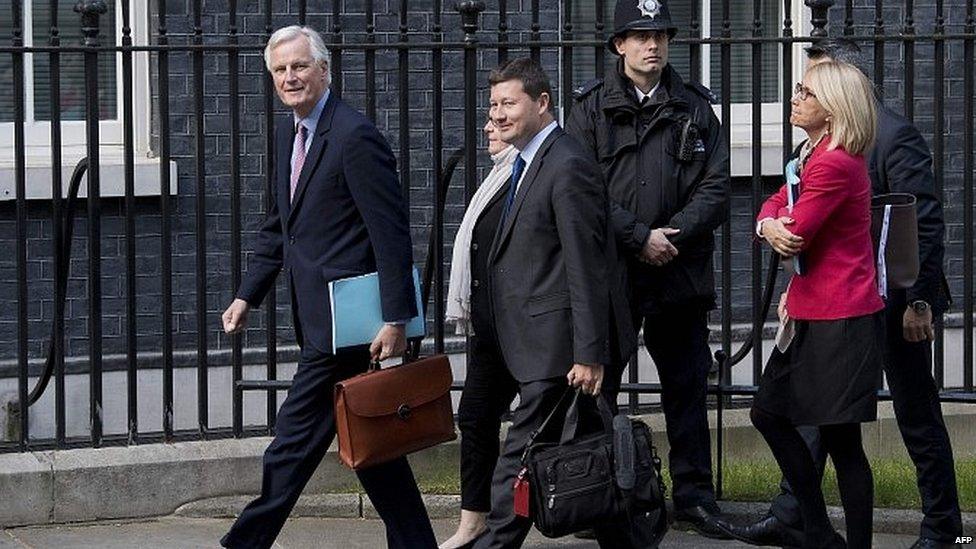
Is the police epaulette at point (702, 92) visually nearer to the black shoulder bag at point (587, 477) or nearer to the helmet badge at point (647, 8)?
the helmet badge at point (647, 8)

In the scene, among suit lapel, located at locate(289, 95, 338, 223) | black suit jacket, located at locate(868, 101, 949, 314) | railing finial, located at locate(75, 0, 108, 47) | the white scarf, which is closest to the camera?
suit lapel, located at locate(289, 95, 338, 223)

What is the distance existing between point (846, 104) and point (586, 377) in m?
1.17

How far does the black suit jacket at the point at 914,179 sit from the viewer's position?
671 cm

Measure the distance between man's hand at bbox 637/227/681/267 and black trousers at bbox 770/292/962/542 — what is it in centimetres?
76

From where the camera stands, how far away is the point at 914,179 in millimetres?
6699

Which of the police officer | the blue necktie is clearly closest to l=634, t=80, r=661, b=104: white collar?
the police officer

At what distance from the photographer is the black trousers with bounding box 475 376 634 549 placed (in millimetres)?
6191

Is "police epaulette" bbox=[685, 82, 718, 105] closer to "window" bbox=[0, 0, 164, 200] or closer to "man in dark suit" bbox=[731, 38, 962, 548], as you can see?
"man in dark suit" bbox=[731, 38, 962, 548]

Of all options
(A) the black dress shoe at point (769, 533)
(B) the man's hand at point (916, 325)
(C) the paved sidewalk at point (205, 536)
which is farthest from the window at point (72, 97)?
(B) the man's hand at point (916, 325)

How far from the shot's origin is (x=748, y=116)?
968 cm

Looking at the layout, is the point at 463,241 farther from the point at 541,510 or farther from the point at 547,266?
the point at 541,510

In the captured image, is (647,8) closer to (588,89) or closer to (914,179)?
(588,89)

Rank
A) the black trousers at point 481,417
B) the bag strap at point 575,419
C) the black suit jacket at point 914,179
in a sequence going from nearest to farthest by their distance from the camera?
1. the bag strap at point 575,419
2. the black suit jacket at point 914,179
3. the black trousers at point 481,417

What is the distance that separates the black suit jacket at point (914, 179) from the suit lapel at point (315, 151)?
183cm
